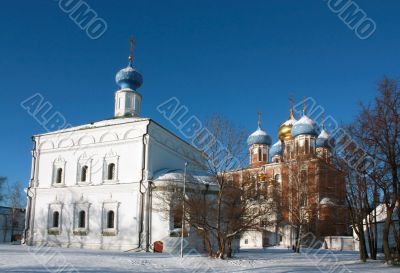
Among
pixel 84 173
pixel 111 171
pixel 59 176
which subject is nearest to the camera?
pixel 111 171

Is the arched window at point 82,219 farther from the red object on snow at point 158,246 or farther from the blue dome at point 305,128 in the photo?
the blue dome at point 305,128

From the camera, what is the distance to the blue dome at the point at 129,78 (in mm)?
31094

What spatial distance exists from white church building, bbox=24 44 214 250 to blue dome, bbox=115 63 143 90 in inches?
106

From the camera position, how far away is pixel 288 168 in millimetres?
33906

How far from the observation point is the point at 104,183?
1048 inches

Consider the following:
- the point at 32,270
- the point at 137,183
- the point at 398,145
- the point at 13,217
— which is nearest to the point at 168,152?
the point at 137,183

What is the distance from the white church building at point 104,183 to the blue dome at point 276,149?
80.1ft

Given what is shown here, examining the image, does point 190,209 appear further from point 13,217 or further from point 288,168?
point 13,217

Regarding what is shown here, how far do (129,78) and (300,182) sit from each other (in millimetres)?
14424

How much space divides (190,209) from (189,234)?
474cm

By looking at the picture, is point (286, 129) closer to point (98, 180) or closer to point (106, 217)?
point (98, 180)

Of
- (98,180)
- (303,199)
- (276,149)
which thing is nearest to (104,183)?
(98,180)

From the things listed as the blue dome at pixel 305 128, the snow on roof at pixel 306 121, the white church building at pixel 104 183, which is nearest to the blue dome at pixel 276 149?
the blue dome at pixel 305 128

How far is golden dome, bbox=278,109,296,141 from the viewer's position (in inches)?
2014
